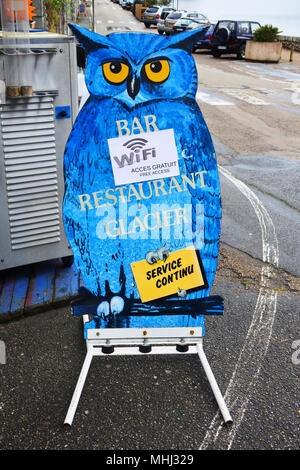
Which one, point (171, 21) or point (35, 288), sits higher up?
point (171, 21)

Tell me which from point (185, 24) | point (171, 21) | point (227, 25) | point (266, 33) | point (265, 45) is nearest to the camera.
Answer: point (266, 33)

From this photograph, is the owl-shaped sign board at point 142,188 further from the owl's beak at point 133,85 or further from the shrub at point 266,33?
the shrub at point 266,33

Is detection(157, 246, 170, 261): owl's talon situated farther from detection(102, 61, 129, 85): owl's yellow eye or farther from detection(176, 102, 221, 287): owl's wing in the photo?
detection(102, 61, 129, 85): owl's yellow eye

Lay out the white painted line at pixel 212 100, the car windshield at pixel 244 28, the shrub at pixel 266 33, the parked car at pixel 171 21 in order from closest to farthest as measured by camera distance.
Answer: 1. the white painted line at pixel 212 100
2. the shrub at pixel 266 33
3. the car windshield at pixel 244 28
4. the parked car at pixel 171 21

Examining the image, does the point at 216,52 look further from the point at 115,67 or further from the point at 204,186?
the point at 115,67

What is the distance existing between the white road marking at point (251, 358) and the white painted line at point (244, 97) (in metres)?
9.85

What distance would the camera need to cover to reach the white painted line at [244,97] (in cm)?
1437

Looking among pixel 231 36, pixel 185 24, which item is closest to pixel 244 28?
pixel 231 36

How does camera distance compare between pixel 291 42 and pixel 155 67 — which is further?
pixel 291 42

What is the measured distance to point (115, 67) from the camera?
2600 millimetres

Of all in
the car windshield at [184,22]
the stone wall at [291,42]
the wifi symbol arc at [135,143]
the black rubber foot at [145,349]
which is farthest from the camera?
the stone wall at [291,42]

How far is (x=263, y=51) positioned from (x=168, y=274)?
80.1 ft

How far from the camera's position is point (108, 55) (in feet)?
8.44

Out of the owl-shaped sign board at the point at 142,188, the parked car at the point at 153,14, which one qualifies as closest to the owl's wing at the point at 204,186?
the owl-shaped sign board at the point at 142,188
